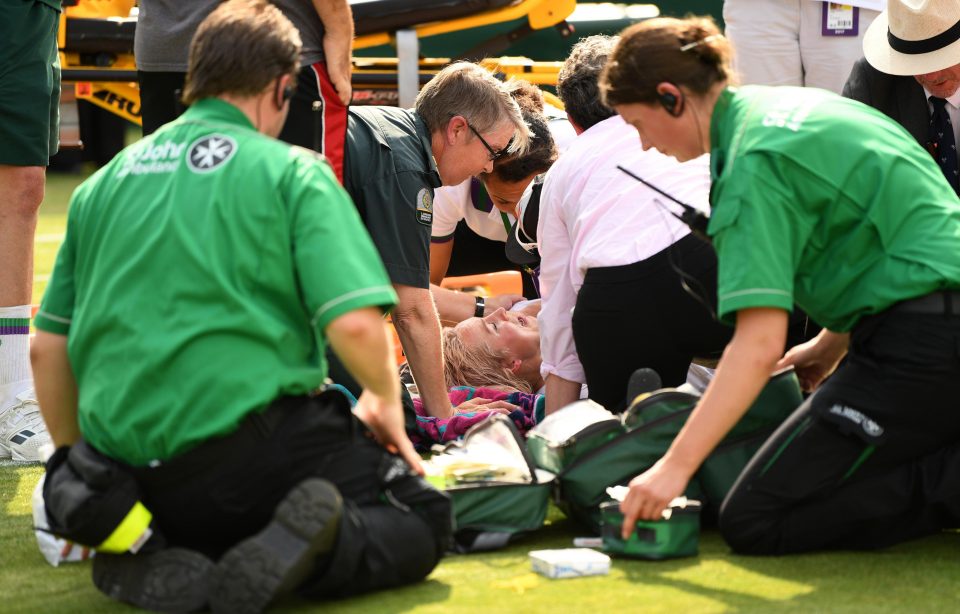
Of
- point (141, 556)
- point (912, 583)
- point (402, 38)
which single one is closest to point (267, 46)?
point (141, 556)

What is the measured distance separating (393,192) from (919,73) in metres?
1.81

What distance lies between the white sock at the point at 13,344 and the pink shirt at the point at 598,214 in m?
1.80

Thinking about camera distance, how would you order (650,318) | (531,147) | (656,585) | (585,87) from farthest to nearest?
(531,147)
(585,87)
(650,318)
(656,585)

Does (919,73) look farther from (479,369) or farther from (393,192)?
(479,369)

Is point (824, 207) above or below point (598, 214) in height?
above

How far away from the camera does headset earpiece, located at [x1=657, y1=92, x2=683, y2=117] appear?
297cm

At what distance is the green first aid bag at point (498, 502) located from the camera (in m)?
3.14

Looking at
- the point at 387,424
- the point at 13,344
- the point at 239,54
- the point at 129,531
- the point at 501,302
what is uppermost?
the point at 239,54

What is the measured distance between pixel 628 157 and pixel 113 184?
68.9 inches

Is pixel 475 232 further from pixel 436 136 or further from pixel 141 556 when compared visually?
pixel 141 556

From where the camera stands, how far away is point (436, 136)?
4.57 meters

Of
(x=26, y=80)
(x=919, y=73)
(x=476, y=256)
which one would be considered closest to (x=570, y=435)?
(x=919, y=73)

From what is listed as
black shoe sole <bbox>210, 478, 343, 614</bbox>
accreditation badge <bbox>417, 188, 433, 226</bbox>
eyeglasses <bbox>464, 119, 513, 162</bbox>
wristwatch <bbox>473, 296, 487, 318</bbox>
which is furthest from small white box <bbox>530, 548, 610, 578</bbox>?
wristwatch <bbox>473, 296, 487, 318</bbox>

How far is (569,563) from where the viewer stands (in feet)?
9.41
